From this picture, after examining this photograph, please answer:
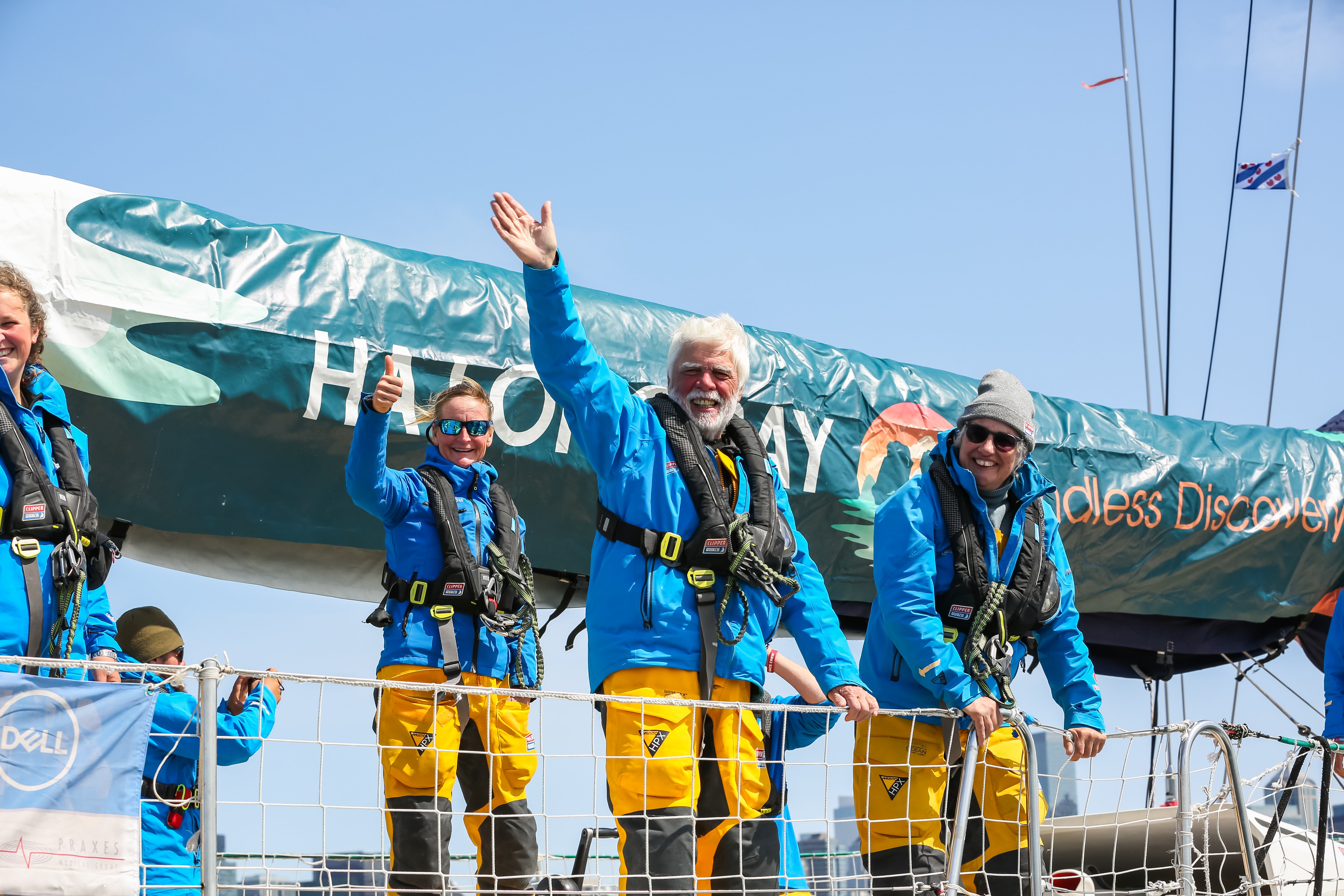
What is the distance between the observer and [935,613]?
353cm

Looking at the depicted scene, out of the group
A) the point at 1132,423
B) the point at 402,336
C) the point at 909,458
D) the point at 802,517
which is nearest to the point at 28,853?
the point at 402,336

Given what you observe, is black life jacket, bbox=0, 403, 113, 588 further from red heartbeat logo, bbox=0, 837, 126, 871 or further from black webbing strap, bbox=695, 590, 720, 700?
black webbing strap, bbox=695, 590, 720, 700

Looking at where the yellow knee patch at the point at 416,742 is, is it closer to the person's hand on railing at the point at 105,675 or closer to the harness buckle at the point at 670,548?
the person's hand on railing at the point at 105,675

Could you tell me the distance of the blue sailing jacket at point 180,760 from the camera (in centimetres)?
321

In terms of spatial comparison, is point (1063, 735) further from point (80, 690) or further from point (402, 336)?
point (402, 336)

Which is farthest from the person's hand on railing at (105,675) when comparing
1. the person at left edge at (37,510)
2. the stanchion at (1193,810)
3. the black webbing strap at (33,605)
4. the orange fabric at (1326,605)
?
the orange fabric at (1326,605)

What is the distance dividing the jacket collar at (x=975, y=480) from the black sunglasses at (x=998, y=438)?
0.07m

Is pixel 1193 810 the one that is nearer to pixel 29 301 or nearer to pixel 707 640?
pixel 707 640

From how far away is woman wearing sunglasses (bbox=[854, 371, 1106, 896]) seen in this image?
350cm

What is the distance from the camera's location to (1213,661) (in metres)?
7.44

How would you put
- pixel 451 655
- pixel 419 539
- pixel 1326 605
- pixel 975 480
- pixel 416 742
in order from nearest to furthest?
pixel 975 480, pixel 416 742, pixel 451 655, pixel 419 539, pixel 1326 605

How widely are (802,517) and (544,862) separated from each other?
2671mm

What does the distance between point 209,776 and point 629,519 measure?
3.89 ft

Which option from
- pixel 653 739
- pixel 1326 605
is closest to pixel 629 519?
pixel 653 739
